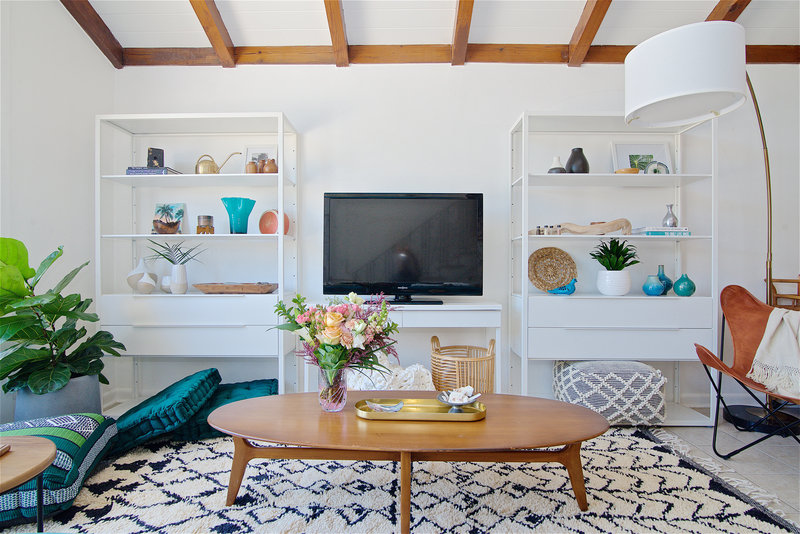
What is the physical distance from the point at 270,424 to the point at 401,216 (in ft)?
6.08

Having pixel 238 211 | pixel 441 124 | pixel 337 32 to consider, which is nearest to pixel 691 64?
pixel 441 124

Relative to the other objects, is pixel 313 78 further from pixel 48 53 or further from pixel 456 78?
pixel 48 53

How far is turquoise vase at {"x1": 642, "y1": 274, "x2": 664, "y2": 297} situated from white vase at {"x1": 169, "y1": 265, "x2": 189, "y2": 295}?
10.3 ft

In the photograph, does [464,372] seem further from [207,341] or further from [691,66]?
[691,66]

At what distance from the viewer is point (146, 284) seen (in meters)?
3.09

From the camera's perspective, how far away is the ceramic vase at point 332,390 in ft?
6.01

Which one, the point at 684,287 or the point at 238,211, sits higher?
the point at 238,211

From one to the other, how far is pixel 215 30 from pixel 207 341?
2.09 metres

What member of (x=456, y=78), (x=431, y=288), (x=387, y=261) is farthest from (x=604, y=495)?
(x=456, y=78)

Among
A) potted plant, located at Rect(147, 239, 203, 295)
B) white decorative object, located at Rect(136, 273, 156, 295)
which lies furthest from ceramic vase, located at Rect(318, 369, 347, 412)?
white decorative object, located at Rect(136, 273, 156, 295)

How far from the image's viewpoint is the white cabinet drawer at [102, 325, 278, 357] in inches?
118

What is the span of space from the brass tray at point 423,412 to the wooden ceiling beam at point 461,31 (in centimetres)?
243

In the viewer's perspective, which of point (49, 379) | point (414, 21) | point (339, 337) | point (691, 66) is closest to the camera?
point (691, 66)

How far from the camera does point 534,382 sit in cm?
342
